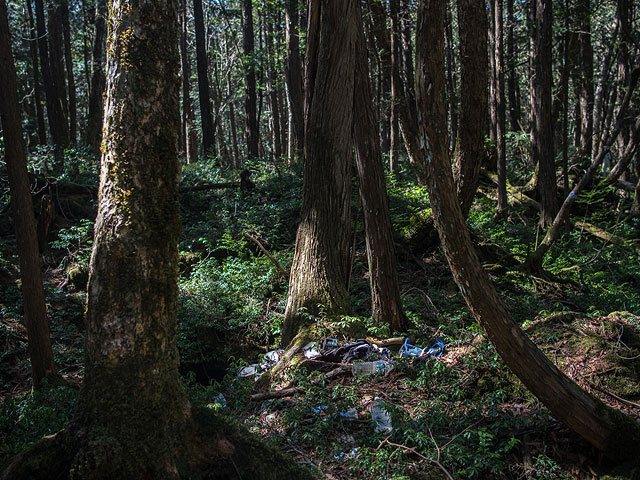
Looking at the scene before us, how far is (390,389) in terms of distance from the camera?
17.0 feet

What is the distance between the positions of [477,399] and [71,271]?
858 cm

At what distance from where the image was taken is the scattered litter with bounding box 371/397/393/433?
445 cm

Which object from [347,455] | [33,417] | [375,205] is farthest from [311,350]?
[33,417]

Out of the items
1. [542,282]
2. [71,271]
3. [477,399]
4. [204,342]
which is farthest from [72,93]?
[477,399]

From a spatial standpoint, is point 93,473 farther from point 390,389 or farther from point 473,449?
point 390,389

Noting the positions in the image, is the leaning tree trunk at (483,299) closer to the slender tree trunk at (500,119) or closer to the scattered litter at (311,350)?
the scattered litter at (311,350)

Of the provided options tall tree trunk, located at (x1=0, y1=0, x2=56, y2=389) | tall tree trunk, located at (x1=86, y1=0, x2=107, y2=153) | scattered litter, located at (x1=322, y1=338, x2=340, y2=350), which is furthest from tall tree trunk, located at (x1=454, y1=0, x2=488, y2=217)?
tall tree trunk, located at (x1=86, y1=0, x2=107, y2=153)

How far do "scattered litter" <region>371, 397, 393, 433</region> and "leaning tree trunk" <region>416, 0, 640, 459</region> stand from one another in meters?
1.37

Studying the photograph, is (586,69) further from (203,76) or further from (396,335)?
(396,335)

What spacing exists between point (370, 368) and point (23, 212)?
4.54 metres

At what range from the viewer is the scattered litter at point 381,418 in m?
4.45

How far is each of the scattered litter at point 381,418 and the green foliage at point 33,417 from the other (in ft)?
9.04

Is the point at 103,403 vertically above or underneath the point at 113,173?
underneath

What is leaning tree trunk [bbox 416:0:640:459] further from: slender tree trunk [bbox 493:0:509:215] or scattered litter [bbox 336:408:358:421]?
slender tree trunk [bbox 493:0:509:215]
